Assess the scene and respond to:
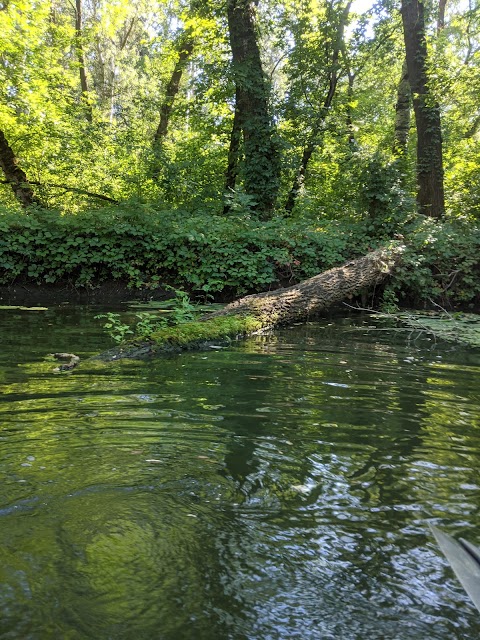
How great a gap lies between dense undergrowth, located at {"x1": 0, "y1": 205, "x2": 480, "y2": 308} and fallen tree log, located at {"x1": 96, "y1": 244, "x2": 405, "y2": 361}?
43.3 inches

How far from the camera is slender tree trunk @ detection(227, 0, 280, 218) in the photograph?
1401cm

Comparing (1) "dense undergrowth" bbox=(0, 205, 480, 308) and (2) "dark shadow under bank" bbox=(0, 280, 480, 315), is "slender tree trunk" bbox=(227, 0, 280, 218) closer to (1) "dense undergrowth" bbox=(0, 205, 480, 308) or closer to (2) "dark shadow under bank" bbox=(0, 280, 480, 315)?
(1) "dense undergrowth" bbox=(0, 205, 480, 308)

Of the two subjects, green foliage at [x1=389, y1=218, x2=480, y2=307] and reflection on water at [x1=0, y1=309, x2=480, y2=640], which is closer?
reflection on water at [x1=0, y1=309, x2=480, y2=640]

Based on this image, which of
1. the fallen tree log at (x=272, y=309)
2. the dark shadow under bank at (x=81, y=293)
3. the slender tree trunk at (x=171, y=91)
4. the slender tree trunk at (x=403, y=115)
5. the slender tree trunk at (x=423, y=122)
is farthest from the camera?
the slender tree trunk at (x=403, y=115)

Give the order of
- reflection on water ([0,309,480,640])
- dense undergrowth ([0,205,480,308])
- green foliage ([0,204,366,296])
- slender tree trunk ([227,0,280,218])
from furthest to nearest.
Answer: slender tree trunk ([227,0,280,218]) → green foliage ([0,204,366,296]) → dense undergrowth ([0,205,480,308]) → reflection on water ([0,309,480,640])

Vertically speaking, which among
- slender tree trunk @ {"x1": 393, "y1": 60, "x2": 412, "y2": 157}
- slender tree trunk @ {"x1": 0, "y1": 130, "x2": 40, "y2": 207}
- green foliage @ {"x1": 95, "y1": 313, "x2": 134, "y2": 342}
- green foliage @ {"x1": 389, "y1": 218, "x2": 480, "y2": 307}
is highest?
slender tree trunk @ {"x1": 393, "y1": 60, "x2": 412, "y2": 157}

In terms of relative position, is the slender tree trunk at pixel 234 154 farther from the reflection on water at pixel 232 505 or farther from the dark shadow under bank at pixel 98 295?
the reflection on water at pixel 232 505

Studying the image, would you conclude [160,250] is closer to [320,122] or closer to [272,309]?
[272,309]

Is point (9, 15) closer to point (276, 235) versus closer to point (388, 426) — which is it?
point (276, 235)

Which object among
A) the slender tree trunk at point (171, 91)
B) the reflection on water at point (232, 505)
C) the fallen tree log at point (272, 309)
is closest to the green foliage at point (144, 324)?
the fallen tree log at point (272, 309)

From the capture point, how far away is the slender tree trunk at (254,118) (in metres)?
14.0

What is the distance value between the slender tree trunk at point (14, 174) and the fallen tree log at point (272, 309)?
32.3ft

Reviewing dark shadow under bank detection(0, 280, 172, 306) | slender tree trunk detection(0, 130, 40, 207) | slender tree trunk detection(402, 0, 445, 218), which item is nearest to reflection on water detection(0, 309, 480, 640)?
dark shadow under bank detection(0, 280, 172, 306)

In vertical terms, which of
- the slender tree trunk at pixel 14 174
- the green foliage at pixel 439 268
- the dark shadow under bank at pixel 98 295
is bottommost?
the dark shadow under bank at pixel 98 295
